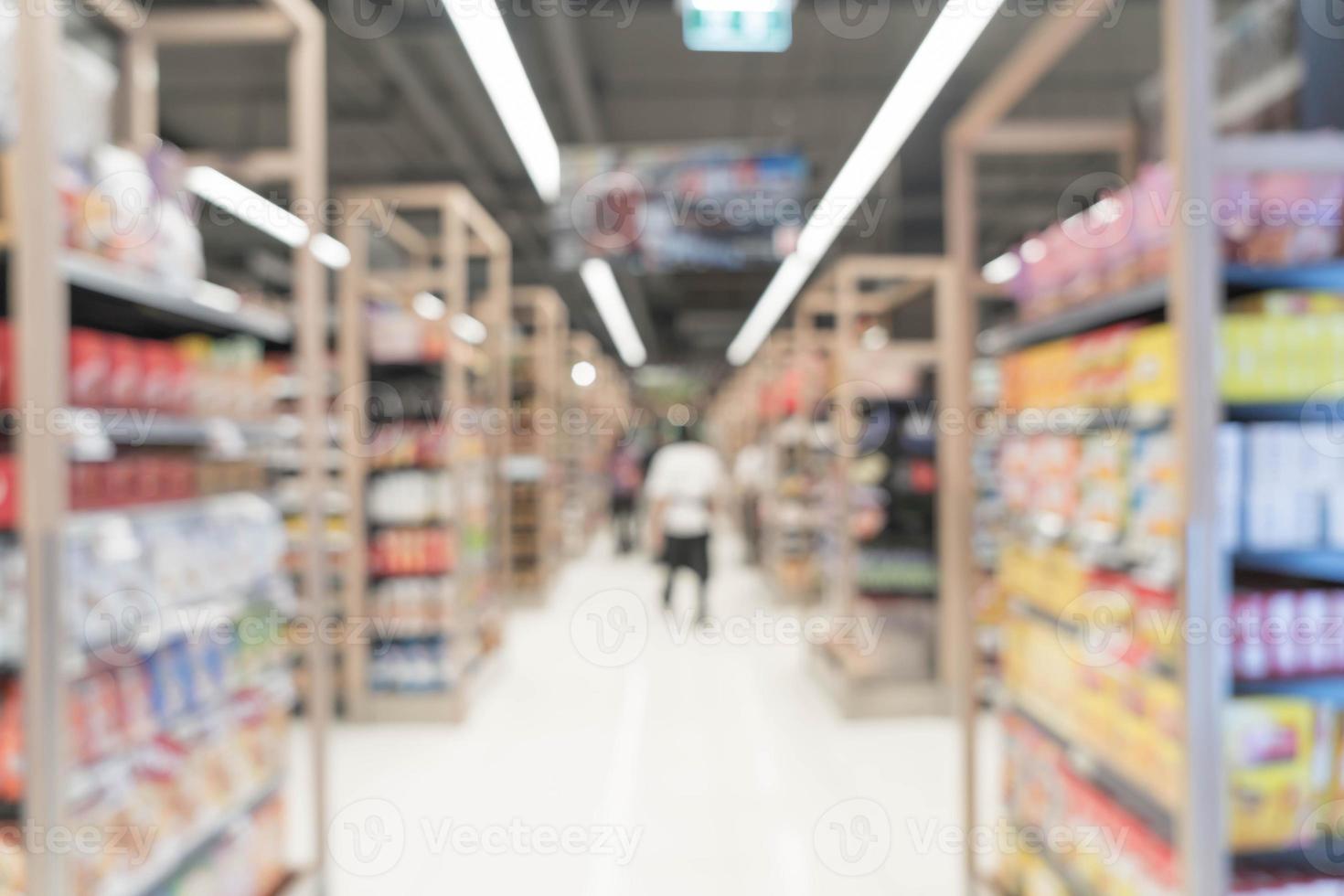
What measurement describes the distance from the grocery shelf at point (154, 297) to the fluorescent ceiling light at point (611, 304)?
4.40m

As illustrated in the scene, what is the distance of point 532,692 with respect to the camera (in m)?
6.24

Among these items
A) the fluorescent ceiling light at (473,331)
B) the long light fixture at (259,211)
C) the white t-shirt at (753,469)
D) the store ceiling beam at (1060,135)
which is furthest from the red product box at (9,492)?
the white t-shirt at (753,469)

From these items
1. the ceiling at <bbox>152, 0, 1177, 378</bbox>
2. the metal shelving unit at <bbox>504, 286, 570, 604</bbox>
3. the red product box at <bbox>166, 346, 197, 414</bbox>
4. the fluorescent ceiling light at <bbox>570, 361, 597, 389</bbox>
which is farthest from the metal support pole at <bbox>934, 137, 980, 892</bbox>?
the fluorescent ceiling light at <bbox>570, 361, 597, 389</bbox>

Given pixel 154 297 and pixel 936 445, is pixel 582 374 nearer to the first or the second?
pixel 936 445

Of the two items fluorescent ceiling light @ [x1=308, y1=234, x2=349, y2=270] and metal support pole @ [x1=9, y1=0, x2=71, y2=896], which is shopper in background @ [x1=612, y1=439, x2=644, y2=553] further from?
metal support pole @ [x1=9, y1=0, x2=71, y2=896]

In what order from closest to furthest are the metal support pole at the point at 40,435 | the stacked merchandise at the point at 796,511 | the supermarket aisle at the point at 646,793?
the metal support pole at the point at 40,435 → the supermarket aisle at the point at 646,793 → the stacked merchandise at the point at 796,511

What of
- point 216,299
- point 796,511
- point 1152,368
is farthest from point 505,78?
point 796,511

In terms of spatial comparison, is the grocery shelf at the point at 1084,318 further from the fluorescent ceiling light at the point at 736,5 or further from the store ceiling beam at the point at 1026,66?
the fluorescent ceiling light at the point at 736,5

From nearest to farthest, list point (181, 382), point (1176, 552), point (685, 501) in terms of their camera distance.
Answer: point (1176, 552) < point (181, 382) < point (685, 501)

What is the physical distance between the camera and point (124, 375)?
92.9 inches

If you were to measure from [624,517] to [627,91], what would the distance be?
6401 mm

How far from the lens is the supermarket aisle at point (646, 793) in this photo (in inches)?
137

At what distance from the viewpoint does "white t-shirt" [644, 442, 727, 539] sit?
25.0ft

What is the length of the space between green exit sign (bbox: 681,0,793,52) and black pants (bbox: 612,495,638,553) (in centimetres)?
947
